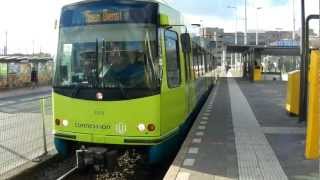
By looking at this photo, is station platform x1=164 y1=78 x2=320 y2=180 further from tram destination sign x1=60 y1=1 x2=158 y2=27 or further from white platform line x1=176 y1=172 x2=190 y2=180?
tram destination sign x1=60 y1=1 x2=158 y2=27

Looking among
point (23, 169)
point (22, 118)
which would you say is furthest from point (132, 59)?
point (22, 118)

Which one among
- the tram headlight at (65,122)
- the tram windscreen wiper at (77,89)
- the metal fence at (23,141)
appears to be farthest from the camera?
the metal fence at (23,141)

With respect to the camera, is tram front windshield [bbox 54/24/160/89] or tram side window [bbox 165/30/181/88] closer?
tram front windshield [bbox 54/24/160/89]

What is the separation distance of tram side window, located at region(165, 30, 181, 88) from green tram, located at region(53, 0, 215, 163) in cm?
4

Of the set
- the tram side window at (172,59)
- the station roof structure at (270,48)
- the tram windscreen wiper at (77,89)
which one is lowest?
the tram windscreen wiper at (77,89)

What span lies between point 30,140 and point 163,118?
4208 mm

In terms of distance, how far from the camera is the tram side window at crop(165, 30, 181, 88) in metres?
10.5

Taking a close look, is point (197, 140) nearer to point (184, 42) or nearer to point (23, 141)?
point (184, 42)

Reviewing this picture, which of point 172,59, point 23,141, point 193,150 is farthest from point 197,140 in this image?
point 23,141

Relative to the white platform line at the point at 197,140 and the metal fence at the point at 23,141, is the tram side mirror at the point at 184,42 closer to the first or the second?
the white platform line at the point at 197,140

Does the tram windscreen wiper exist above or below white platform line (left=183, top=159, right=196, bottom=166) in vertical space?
above

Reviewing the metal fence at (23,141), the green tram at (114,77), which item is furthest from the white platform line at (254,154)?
the metal fence at (23,141)

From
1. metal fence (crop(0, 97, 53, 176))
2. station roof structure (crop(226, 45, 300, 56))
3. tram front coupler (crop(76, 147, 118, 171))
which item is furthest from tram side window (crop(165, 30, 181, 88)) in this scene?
station roof structure (crop(226, 45, 300, 56))

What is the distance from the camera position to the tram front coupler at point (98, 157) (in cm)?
975
